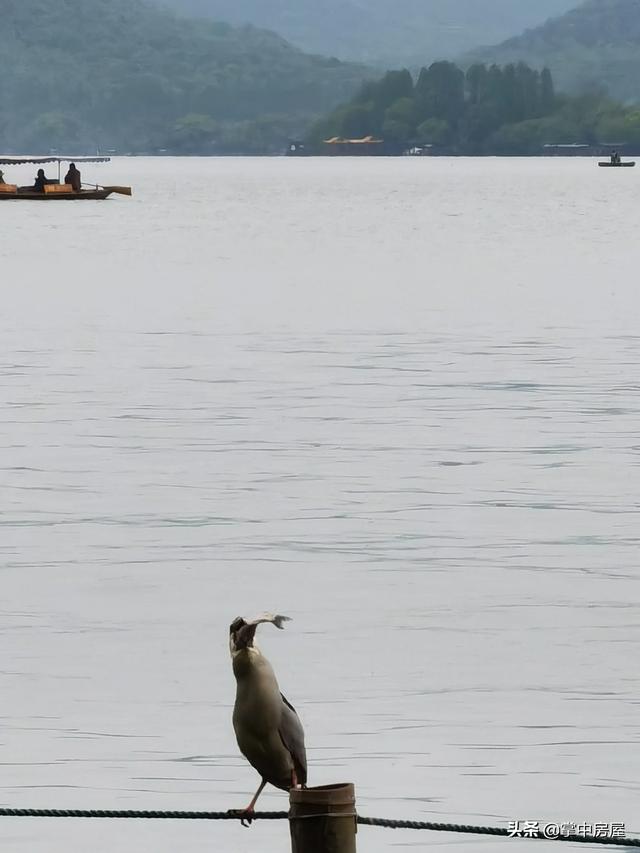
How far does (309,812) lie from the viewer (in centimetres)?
665

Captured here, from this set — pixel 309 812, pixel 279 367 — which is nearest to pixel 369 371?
pixel 279 367

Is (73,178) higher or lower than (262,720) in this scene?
lower

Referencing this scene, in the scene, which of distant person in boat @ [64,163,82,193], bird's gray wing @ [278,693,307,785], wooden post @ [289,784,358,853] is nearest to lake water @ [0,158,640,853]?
bird's gray wing @ [278,693,307,785]

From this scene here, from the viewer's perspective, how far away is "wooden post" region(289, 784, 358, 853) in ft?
21.7

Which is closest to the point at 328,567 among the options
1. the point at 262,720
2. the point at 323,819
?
the point at 262,720

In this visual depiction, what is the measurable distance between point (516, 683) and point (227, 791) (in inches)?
102

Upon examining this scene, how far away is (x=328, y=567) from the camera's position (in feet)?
52.8

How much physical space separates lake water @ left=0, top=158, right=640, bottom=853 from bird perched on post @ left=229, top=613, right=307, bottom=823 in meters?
2.79

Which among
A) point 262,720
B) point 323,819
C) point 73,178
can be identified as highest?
point 262,720

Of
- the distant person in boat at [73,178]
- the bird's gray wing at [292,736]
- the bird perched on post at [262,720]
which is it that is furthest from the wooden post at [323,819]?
the distant person in boat at [73,178]

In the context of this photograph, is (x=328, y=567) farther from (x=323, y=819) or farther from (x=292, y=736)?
(x=323, y=819)

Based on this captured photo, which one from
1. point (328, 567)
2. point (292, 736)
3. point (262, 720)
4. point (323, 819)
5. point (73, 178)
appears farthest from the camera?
point (73, 178)

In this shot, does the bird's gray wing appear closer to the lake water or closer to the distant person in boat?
the lake water

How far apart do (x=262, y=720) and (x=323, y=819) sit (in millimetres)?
705
